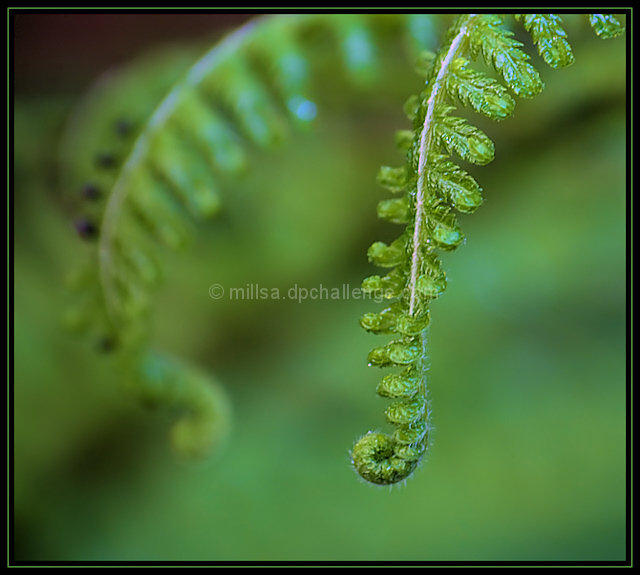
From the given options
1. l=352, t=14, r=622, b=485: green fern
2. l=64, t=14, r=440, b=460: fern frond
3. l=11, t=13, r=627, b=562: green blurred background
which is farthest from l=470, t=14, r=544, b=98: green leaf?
l=11, t=13, r=627, b=562: green blurred background

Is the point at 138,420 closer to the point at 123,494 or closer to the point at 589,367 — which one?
the point at 123,494

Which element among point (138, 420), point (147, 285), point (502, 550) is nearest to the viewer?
point (147, 285)

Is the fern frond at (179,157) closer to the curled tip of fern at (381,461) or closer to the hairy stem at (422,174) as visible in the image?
the hairy stem at (422,174)

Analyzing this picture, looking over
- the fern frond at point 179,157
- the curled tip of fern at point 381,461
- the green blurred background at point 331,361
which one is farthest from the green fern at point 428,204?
the green blurred background at point 331,361

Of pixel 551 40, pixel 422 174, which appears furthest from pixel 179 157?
pixel 551 40

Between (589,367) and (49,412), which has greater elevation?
(589,367)

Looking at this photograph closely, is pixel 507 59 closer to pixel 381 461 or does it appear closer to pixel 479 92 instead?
pixel 479 92

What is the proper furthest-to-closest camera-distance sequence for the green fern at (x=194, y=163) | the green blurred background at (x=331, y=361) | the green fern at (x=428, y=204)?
the green blurred background at (x=331, y=361), the green fern at (x=194, y=163), the green fern at (x=428, y=204)

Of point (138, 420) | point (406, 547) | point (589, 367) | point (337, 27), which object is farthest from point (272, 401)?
point (337, 27)
